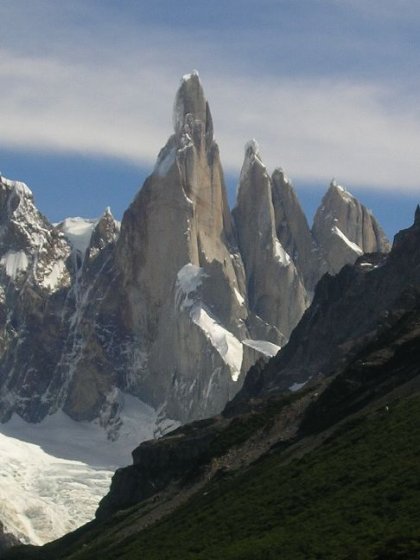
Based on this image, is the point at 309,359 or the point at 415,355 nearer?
the point at 415,355

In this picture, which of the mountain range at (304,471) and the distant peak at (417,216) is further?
the distant peak at (417,216)

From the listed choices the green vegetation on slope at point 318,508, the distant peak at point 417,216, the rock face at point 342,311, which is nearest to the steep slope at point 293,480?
the green vegetation on slope at point 318,508

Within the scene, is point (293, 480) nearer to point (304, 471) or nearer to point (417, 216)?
point (304, 471)

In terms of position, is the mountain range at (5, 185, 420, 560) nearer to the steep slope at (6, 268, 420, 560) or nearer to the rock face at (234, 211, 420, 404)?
the steep slope at (6, 268, 420, 560)

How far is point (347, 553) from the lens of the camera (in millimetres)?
77875

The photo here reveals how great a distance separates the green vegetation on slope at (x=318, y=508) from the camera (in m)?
80.5

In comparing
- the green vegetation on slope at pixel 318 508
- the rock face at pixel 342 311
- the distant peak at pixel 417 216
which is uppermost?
the distant peak at pixel 417 216

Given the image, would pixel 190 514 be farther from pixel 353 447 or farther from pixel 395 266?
pixel 395 266

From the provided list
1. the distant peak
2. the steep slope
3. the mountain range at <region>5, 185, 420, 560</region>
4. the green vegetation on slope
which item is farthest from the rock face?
the green vegetation on slope

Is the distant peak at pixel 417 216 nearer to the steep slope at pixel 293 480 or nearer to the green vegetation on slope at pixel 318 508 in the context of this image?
the steep slope at pixel 293 480

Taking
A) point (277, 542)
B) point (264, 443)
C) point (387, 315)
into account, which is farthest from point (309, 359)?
point (277, 542)

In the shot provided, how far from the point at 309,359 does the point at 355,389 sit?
53.7m

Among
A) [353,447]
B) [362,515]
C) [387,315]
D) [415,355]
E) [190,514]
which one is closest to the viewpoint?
[362,515]

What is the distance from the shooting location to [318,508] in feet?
293
